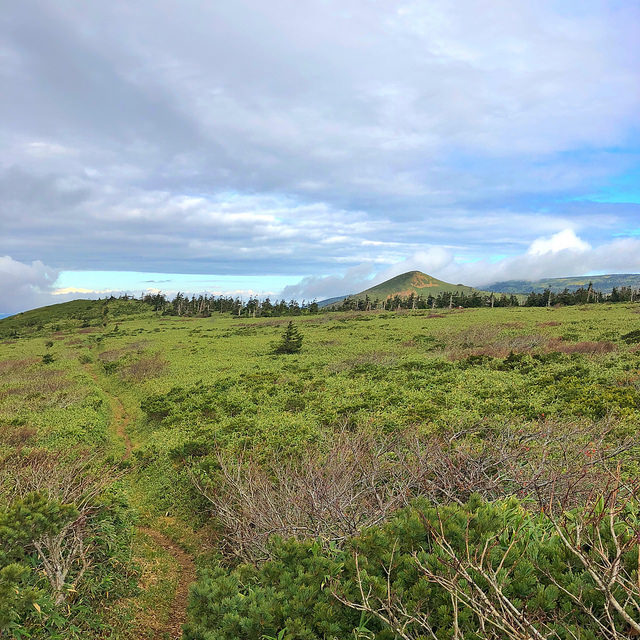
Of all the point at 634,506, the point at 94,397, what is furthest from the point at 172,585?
the point at 94,397

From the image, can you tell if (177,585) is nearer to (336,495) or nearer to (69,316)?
(336,495)

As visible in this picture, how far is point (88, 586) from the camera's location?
7062 mm

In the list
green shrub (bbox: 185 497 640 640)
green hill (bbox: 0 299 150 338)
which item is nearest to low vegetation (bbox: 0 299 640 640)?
green shrub (bbox: 185 497 640 640)

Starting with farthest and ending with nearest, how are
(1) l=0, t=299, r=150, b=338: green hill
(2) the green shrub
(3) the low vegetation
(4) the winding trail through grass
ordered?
(1) l=0, t=299, r=150, b=338: green hill
(4) the winding trail through grass
(3) the low vegetation
(2) the green shrub

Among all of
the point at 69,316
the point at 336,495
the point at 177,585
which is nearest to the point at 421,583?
the point at 336,495

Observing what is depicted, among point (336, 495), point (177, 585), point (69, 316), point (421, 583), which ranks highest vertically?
point (69, 316)

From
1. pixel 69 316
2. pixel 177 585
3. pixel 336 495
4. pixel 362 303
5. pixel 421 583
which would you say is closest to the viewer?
pixel 421 583

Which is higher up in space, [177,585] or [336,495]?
[336,495]

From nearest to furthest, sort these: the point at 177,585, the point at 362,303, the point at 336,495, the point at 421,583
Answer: the point at 421,583 → the point at 336,495 → the point at 177,585 → the point at 362,303

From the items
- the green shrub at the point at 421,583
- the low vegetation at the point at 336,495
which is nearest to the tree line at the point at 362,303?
the low vegetation at the point at 336,495

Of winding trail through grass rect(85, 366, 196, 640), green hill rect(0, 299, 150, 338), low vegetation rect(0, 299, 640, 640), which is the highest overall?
green hill rect(0, 299, 150, 338)

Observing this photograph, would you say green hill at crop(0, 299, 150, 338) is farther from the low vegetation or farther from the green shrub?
the green shrub

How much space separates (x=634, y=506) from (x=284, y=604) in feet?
16.3

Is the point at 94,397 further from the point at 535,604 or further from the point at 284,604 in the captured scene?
the point at 535,604
